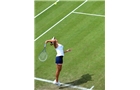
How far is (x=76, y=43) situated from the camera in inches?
730

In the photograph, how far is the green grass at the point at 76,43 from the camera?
16.0 metres

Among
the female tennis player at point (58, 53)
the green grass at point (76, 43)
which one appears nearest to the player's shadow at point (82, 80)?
the green grass at point (76, 43)

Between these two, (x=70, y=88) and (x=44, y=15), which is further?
(x=44, y=15)

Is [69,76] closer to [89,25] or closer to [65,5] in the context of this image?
[89,25]

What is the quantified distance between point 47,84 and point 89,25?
5715 millimetres

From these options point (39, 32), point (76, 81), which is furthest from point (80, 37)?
point (76, 81)

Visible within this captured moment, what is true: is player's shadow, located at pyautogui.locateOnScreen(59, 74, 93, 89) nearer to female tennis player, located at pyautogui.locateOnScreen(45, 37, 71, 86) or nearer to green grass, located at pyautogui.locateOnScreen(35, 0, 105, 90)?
green grass, located at pyautogui.locateOnScreen(35, 0, 105, 90)

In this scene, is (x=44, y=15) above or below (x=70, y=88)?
above

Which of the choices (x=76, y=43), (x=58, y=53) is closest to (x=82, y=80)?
(x=58, y=53)

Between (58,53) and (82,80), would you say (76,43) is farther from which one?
(58,53)

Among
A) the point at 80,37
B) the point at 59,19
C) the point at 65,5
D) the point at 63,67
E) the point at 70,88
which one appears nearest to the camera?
the point at 70,88

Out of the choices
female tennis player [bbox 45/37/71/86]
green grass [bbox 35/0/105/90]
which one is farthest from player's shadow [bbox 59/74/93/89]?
female tennis player [bbox 45/37/71/86]

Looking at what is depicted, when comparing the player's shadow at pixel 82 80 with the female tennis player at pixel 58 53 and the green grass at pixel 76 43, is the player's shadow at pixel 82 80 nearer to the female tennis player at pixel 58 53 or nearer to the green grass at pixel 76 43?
the green grass at pixel 76 43

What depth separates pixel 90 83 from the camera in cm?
1557
